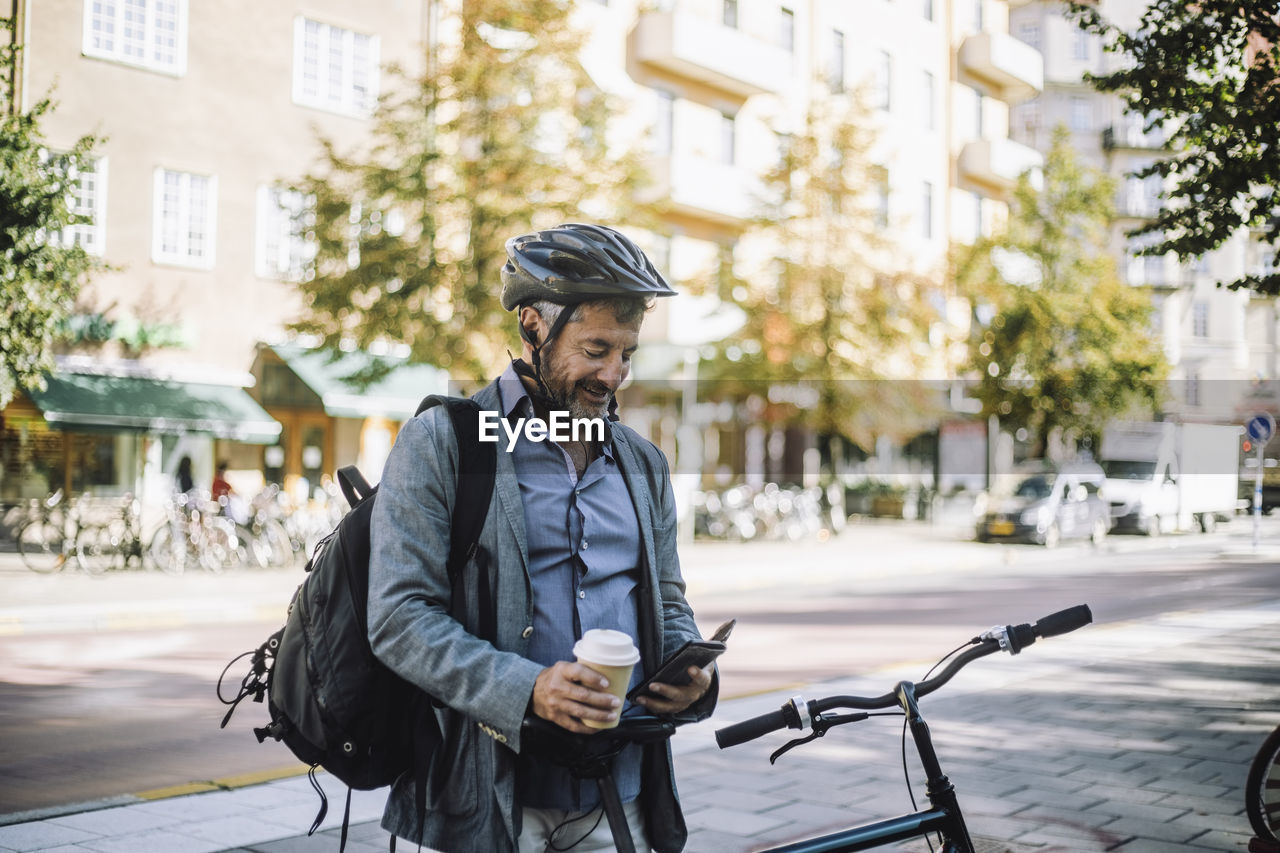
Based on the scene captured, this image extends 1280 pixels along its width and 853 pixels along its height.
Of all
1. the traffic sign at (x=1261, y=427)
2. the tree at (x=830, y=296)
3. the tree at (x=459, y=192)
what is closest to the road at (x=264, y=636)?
the traffic sign at (x=1261, y=427)

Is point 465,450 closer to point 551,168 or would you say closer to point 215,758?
point 215,758

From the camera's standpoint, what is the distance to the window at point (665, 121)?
96.1 feet

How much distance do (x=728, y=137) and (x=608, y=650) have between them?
30.3m

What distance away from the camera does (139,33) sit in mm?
19578

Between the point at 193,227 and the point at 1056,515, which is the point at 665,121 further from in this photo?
the point at 1056,515

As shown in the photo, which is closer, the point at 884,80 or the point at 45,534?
the point at 45,534

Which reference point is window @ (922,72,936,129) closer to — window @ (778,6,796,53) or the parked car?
window @ (778,6,796,53)

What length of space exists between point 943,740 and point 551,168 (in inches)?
533

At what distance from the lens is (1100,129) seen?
4116cm

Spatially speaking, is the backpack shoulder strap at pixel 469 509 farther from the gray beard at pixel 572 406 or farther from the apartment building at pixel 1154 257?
the apartment building at pixel 1154 257

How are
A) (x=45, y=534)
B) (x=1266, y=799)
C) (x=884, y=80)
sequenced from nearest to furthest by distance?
(x=1266, y=799) < (x=45, y=534) < (x=884, y=80)

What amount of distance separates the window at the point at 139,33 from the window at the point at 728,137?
14468 millimetres

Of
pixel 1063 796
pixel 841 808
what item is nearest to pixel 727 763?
pixel 841 808

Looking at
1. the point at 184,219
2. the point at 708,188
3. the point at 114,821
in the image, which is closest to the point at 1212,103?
the point at 114,821
